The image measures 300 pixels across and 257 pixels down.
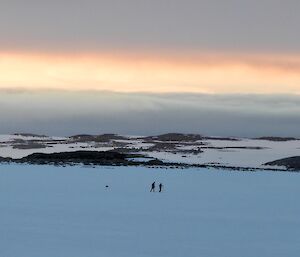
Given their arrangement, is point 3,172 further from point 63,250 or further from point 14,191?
point 63,250

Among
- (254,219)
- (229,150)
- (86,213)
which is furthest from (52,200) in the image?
(229,150)

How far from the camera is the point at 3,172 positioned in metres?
27.0

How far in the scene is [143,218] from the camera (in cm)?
1396

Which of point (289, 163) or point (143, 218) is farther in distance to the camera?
point (289, 163)

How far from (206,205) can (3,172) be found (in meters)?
12.8

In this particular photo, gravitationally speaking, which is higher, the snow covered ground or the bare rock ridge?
the bare rock ridge

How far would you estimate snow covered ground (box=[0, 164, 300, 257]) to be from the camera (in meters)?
10.5

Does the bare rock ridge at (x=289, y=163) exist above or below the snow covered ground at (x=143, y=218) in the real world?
above

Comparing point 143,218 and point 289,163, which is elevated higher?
point 289,163

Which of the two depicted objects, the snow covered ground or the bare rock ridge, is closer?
the snow covered ground

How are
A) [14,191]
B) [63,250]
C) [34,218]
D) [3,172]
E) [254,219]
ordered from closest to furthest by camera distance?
1. [63,250]
2. [34,218]
3. [254,219]
4. [14,191]
5. [3,172]

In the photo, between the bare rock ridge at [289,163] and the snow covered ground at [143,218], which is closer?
the snow covered ground at [143,218]

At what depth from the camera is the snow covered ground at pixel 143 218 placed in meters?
10.5

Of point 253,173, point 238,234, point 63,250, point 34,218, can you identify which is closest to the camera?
point 63,250
